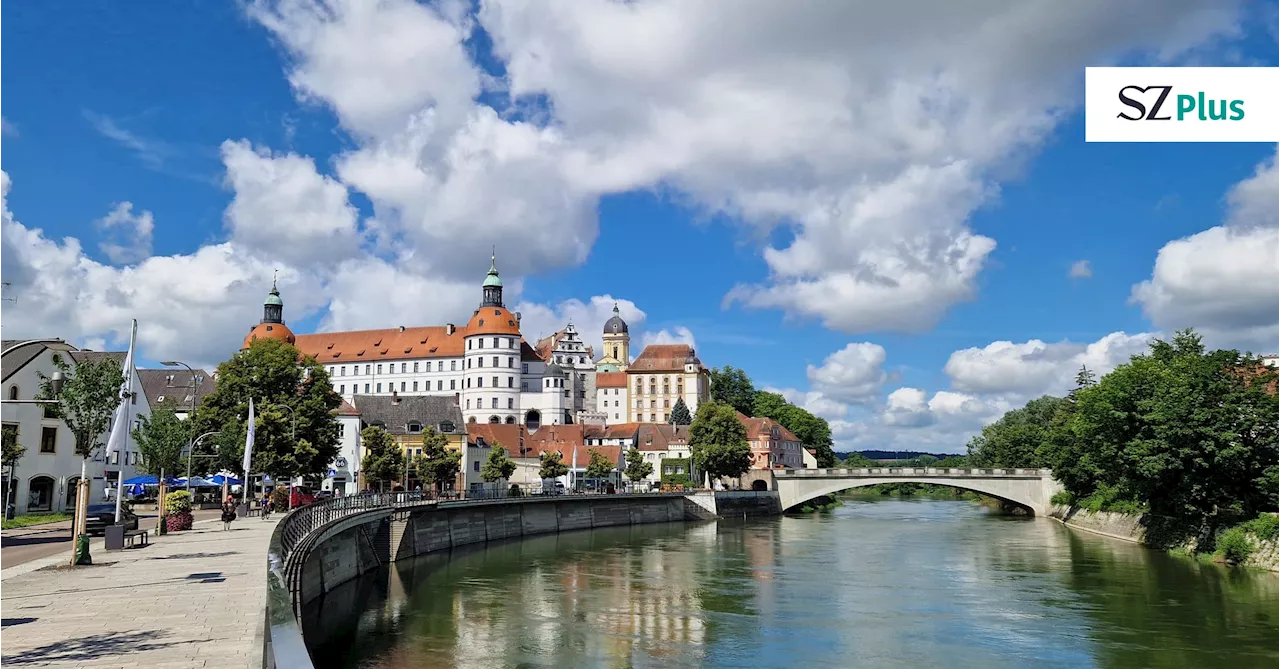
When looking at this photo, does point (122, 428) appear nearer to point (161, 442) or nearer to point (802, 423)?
point (161, 442)

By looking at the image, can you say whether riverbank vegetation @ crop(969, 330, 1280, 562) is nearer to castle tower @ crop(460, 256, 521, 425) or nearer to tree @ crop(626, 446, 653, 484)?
tree @ crop(626, 446, 653, 484)

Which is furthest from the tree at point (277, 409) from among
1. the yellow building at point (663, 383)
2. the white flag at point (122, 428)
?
the yellow building at point (663, 383)

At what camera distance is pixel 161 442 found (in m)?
56.1

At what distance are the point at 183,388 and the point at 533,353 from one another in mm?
71766

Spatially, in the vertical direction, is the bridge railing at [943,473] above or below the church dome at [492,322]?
below

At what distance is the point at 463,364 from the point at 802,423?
55699 mm

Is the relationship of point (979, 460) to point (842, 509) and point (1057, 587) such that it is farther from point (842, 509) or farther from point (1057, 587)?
point (1057, 587)

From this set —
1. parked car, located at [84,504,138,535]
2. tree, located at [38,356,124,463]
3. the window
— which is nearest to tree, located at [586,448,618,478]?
the window

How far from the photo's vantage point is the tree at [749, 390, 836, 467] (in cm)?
15300

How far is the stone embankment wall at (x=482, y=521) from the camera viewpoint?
121 ft

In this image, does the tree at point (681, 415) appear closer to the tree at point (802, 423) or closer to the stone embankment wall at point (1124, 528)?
the tree at point (802, 423)

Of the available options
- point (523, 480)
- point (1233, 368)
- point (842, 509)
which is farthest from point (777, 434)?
point (1233, 368)

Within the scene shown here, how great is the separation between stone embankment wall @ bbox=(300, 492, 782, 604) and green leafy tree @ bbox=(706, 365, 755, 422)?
57.4 meters

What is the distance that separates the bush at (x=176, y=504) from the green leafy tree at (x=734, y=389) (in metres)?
126
